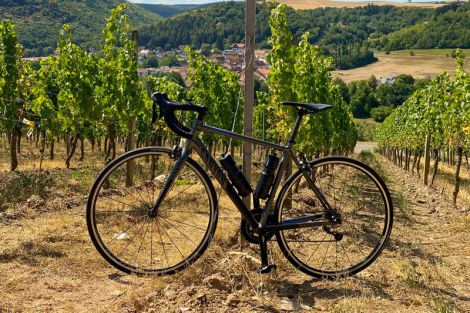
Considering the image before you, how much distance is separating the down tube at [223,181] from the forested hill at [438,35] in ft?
538

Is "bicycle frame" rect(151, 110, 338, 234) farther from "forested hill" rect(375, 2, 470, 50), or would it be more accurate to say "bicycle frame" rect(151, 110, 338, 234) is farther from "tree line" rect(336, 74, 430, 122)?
"forested hill" rect(375, 2, 470, 50)

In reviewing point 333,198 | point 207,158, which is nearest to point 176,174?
point 207,158

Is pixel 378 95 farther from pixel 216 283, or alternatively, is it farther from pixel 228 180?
pixel 216 283

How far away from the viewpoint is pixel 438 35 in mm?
161875

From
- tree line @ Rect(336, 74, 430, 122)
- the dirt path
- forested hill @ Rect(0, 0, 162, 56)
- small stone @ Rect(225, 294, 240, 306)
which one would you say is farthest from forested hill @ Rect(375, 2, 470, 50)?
small stone @ Rect(225, 294, 240, 306)

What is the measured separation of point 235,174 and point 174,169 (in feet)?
1.77

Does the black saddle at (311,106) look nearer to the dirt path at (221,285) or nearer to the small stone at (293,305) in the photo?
the dirt path at (221,285)

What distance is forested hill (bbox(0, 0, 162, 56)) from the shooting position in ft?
419

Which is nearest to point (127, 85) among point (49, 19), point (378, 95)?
point (378, 95)

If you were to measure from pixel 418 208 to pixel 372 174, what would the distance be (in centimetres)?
1026

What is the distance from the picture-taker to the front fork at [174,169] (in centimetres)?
404

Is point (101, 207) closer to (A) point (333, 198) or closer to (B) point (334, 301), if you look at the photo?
(A) point (333, 198)

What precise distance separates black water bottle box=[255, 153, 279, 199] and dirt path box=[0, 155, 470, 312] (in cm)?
71

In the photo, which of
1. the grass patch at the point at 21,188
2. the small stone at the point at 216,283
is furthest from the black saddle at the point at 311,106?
the grass patch at the point at 21,188
